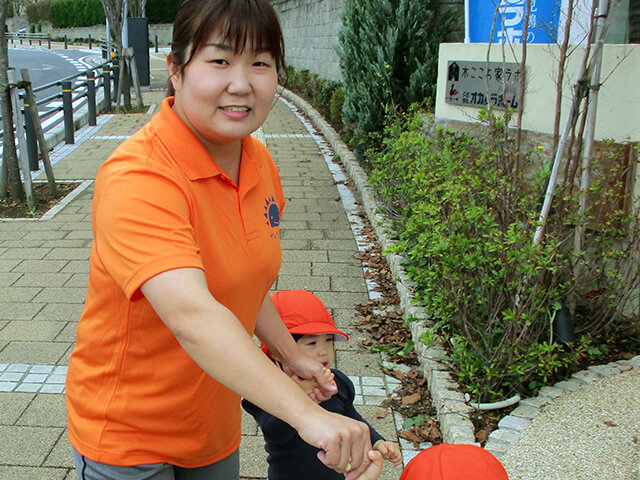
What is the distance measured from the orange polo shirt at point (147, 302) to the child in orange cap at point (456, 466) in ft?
1.80

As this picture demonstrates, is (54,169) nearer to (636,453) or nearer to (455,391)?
(455,391)

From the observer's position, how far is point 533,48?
5090mm

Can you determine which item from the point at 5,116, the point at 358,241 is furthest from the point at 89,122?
the point at 358,241

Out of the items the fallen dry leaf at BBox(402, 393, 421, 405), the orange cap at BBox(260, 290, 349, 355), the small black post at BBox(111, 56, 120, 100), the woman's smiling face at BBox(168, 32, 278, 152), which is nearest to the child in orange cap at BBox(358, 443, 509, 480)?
the orange cap at BBox(260, 290, 349, 355)

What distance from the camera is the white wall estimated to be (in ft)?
13.6

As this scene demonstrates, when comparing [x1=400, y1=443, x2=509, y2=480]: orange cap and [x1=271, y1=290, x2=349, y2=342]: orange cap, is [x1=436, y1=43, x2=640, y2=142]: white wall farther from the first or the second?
[x1=400, y1=443, x2=509, y2=480]: orange cap

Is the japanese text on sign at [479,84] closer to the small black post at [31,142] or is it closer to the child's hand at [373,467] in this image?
the child's hand at [373,467]

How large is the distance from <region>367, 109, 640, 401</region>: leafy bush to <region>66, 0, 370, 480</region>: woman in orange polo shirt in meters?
1.95

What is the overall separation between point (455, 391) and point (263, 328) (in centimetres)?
177

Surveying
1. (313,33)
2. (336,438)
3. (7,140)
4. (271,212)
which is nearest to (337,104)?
(7,140)

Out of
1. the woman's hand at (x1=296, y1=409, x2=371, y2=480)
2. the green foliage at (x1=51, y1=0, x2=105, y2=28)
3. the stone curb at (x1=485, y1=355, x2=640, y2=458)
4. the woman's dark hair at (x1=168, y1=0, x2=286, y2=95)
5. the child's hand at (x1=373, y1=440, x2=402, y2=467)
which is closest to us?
the woman's hand at (x1=296, y1=409, x2=371, y2=480)

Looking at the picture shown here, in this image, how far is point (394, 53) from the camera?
8.63 m

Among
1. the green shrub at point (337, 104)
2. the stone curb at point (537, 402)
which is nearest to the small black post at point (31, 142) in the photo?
the green shrub at point (337, 104)

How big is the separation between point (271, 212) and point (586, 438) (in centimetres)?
206
